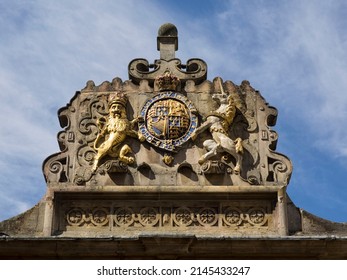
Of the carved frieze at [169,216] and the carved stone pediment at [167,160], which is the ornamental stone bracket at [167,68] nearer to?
the carved stone pediment at [167,160]

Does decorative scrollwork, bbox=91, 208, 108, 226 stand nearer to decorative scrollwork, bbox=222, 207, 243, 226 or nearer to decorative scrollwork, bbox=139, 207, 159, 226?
decorative scrollwork, bbox=139, 207, 159, 226

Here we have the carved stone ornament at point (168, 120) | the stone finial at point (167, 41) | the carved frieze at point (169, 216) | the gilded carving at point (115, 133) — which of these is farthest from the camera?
the stone finial at point (167, 41)

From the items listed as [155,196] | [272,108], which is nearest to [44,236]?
[155,196]

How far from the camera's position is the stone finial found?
14.7 metres

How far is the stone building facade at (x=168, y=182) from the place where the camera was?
12.4 m

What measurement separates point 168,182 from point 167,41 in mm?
2861

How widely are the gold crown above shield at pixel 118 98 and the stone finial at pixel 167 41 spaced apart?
3.70ft

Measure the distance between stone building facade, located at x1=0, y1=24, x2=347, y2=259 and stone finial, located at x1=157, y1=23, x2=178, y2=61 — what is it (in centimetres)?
53

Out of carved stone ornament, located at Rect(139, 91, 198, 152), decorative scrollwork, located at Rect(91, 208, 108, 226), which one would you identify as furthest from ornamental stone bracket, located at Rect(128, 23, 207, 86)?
decorative scrollwork, located at Rect(91, 208, 108, 226)

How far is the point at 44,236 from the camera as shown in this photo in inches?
498

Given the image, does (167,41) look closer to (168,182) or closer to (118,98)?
(118,98)

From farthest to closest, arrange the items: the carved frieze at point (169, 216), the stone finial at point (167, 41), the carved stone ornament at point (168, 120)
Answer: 1. the stone finial at point (167, 41)
2. the carved stone ornament at point (168, 120)
3. the carved frieze at point (169, 216)

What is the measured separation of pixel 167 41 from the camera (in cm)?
1485

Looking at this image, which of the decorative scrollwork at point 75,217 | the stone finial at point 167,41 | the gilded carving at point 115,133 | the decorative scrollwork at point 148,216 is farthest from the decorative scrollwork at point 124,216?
the stone finial at point 167,41
